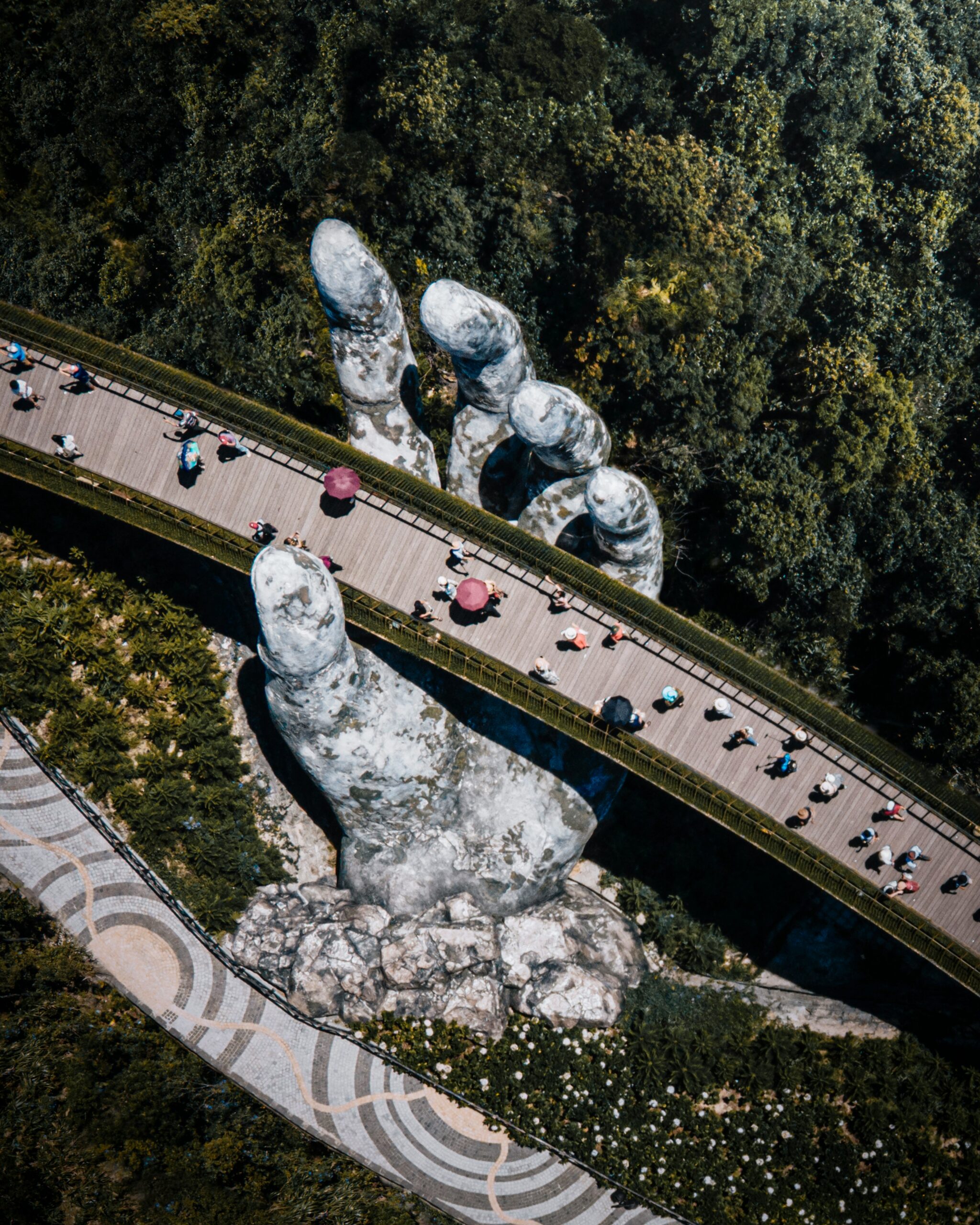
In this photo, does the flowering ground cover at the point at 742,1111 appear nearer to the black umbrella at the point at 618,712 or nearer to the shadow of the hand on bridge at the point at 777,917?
the shadow of the hand on bridge at the point at 777,917

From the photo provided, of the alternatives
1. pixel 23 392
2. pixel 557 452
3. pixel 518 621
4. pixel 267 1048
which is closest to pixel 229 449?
pixel 23 392

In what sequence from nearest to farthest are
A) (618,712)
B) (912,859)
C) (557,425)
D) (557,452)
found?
(557,425) → (557,452) → (912,859) → (618,712)

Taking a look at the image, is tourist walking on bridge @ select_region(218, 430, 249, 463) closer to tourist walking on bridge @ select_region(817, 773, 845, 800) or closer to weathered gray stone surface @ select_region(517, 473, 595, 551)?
weathered gray stone surface @ select_region(517, 473, 595, 551)

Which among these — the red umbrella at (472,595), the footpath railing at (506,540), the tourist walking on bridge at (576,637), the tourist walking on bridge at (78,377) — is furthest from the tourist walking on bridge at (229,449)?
the tourist walking on bridge at (576,637)

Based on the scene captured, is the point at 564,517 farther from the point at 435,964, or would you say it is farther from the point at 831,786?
the point at 435,964

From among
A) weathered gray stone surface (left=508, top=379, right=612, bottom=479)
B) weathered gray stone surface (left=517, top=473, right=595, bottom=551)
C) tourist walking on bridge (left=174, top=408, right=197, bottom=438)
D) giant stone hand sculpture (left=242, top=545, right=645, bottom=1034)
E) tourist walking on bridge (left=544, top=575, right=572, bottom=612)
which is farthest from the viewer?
giant stone hand sculpture (left=242, top=545, right=645, bottom=1034)

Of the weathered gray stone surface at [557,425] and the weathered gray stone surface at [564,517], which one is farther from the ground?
the weathered gray stone surface at [557,425]

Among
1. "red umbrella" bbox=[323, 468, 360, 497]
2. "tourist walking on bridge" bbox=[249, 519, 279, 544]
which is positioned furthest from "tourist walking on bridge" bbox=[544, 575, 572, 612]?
"tourist walking on bridge" bbox=[249, 519, 279, 544]
